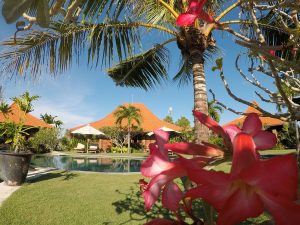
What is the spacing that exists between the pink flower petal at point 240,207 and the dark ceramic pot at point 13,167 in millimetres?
7792

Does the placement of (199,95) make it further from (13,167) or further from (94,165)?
(94,165)

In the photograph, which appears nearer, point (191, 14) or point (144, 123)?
point (191, 14)

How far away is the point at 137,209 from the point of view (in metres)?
5.03

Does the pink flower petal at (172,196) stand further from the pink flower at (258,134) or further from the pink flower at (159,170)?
the pink flower at (258,134)

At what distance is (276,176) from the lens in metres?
0.23

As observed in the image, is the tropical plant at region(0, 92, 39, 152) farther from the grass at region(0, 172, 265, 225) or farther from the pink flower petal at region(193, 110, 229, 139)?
the pink flower petal at region(193, 110, 229, 139)

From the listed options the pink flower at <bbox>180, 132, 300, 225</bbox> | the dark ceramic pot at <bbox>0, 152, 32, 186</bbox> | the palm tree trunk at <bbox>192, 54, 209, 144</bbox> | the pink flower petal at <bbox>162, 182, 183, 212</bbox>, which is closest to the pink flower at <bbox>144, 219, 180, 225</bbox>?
the pink flower petal at <bbox>162, 182, 183, 212</bbox>

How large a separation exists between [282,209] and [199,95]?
166 inches

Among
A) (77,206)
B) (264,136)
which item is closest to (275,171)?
(264,136)

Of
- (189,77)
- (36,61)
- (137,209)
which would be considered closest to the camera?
(36,61)

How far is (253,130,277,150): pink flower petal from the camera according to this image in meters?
0.37

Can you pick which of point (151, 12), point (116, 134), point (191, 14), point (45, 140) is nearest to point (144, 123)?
point (116, 134)

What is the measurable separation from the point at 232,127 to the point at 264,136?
0.07 m

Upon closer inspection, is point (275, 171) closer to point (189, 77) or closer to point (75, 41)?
point (75, 41)
